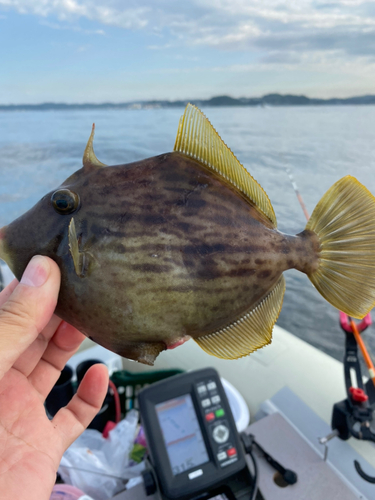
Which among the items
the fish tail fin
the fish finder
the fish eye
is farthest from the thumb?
the fish finder

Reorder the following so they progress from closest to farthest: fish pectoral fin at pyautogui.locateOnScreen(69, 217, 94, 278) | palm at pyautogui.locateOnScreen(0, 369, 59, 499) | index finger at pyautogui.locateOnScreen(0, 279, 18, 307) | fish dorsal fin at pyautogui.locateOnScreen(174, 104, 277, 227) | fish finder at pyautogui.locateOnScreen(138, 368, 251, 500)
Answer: fish pectoral fin at pyautogui.locateOnScreen(69, 217, 94, 278)
fish dorsal fin at pyautogui.locateOnScreen(174, 104, 277, 227)
palm at pyautogui.locateOnScreen(0, 369, 59, 499)
index finger at pyautogui.locateOnScreen(0, 279, 18, 307)
fish finder at pyautogui.locateOnScreen(138, 368, 251, 500)

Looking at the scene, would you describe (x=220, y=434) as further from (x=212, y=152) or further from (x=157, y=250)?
(x=212, y=152)

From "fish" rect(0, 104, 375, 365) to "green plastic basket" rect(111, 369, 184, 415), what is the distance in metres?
1.95

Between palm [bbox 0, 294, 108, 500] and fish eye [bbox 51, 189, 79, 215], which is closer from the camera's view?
fish eye [bbox 51, 189, 79, 215]

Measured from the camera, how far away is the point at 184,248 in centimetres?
84

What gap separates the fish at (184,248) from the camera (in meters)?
0.84

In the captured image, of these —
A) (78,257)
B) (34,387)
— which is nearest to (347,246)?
(78,257)

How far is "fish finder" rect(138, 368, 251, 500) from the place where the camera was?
5.36ft

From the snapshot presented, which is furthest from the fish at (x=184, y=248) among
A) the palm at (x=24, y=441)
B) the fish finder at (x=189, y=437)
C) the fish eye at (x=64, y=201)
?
the fish finder at (x=189, y=437)

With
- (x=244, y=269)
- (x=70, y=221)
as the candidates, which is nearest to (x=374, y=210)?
(x=244, y=269)

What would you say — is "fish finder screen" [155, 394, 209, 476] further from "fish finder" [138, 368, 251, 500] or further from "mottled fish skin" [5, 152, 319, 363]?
"mottled fish skin" [5, 152, 319, 363]

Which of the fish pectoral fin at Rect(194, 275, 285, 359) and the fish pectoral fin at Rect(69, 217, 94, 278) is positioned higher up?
the fish pectoral fin at Rect(69, 217, 94, 278)

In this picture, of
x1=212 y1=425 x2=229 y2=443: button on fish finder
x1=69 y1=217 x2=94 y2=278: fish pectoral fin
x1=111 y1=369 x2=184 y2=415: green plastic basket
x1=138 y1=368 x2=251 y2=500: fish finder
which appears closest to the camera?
x1=69 y1=217 x2=94 y2=278: fish pectoral fin

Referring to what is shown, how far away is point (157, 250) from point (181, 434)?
1293 millimetres
